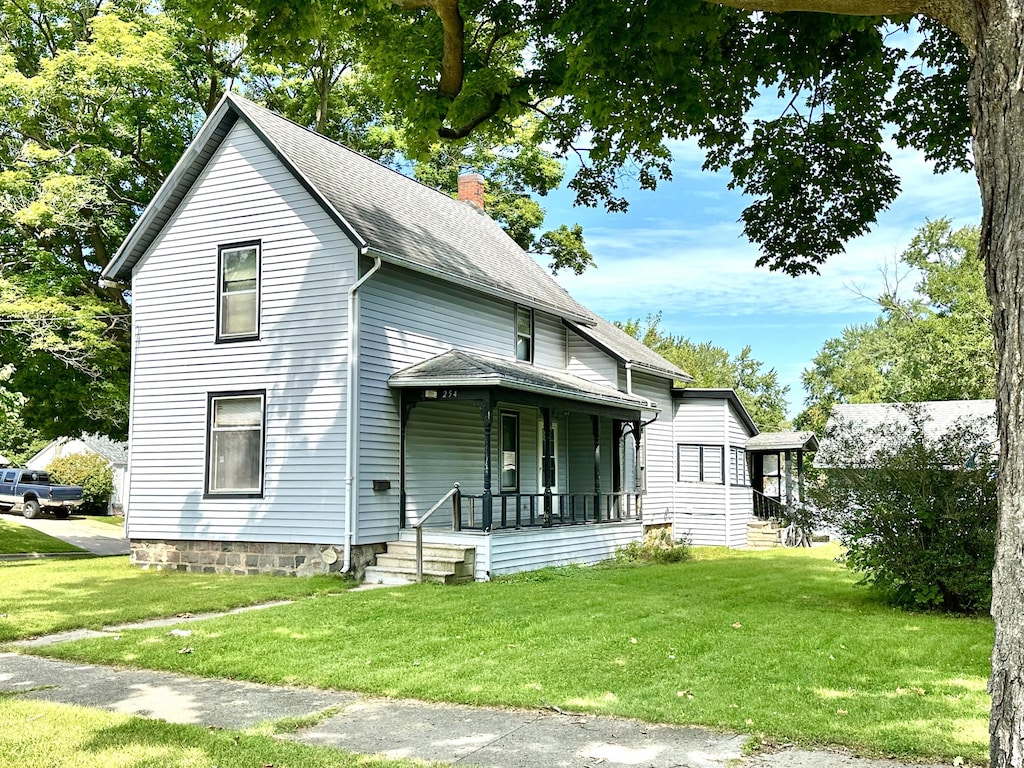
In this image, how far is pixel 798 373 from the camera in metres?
68.4

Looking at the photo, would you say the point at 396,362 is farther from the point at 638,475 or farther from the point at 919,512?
the point at 919,512

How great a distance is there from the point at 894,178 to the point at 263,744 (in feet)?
35.8

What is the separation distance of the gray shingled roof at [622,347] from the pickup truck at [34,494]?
82.8 ft

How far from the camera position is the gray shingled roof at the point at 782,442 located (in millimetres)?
A: 27797

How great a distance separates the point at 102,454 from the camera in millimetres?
47438

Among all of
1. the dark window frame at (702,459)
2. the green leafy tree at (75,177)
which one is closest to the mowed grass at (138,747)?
the green leafy tree at (75,177)

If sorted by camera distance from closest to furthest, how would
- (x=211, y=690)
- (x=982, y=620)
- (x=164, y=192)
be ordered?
(x=211, y=690)
(x=982, y=620)
(x=164, y=192)

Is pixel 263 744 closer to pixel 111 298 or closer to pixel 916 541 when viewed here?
pixel 916 541

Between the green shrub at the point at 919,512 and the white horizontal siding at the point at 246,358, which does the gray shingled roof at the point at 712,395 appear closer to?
the white horizontal siding at the point at 246,358

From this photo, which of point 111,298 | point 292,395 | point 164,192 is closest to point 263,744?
point 292,395

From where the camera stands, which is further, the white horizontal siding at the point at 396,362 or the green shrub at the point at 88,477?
the green shrub at the point at 88,477

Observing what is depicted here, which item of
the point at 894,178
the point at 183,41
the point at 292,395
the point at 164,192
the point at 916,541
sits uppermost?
the point at 183,41

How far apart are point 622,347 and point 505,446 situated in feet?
A: 20.4

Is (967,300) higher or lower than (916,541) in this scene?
higher
